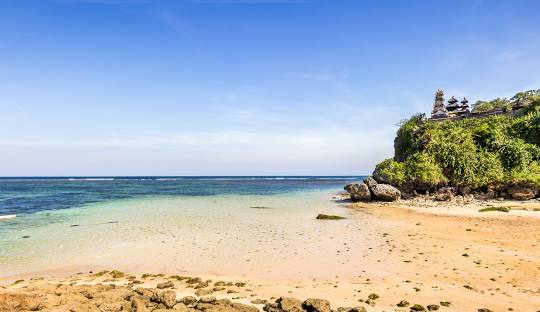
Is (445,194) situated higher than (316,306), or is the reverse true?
(445,194)

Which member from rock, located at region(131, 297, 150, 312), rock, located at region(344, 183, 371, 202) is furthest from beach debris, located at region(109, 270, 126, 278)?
rock, located at region(344, 183, 371, 202)

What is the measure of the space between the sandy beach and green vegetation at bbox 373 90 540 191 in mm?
16290

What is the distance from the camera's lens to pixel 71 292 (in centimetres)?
913

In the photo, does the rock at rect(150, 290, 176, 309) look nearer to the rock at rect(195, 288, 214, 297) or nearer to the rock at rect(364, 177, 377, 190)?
the rock at rect(195, 288, 214, 297)

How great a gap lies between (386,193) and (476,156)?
1123 centimetres

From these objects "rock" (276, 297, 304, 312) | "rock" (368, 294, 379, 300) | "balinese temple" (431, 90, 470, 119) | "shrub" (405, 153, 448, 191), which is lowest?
"rock" (368, 294, 379, 300)

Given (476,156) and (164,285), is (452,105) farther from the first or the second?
(164,285)

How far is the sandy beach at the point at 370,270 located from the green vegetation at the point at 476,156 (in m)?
16.3

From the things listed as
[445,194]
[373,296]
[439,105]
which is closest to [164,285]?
[373,296]

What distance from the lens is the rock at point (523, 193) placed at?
3112 cm

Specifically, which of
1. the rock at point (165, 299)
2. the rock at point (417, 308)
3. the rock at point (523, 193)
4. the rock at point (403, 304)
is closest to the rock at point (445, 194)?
the rock at point (523, 193)

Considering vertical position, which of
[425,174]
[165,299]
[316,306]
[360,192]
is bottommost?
[316,306]

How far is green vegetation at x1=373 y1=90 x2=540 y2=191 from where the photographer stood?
3512 cm

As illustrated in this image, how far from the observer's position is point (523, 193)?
3134cm
